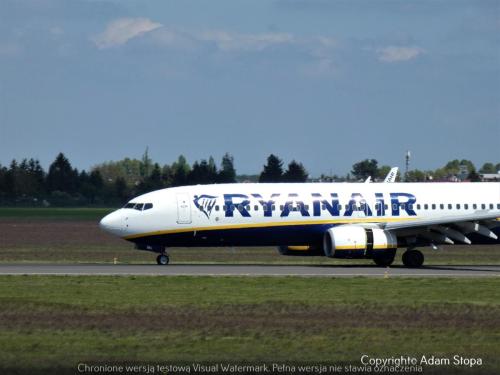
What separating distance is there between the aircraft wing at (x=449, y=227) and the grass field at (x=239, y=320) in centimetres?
887

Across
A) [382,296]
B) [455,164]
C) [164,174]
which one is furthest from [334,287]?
[455,164]

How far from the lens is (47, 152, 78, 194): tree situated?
187500 millimetres

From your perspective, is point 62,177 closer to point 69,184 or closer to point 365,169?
point 69,184

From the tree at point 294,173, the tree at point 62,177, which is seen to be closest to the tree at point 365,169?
the tree at point 294,173

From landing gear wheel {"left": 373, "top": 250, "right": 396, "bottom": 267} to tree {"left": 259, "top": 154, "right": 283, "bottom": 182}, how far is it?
80.5m

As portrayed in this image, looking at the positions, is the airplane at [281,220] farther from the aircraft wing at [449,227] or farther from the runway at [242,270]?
the runway at [242,270]

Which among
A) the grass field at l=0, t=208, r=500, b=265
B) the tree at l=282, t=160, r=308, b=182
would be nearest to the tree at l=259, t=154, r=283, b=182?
the tree at l=282, t=160, r=308, b=182

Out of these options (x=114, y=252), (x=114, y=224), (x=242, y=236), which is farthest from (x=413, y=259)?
(x=114, y=252)

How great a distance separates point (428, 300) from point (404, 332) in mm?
6943

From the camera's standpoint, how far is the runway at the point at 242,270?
42125 millimetres

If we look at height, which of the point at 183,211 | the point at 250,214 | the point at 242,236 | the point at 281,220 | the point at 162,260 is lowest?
the point at 162,260

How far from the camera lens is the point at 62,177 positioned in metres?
189

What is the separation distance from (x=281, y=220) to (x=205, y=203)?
10.1ft

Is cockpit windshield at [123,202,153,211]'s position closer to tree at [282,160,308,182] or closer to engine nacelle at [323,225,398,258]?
engine nacelle at [323,225,398,258]
